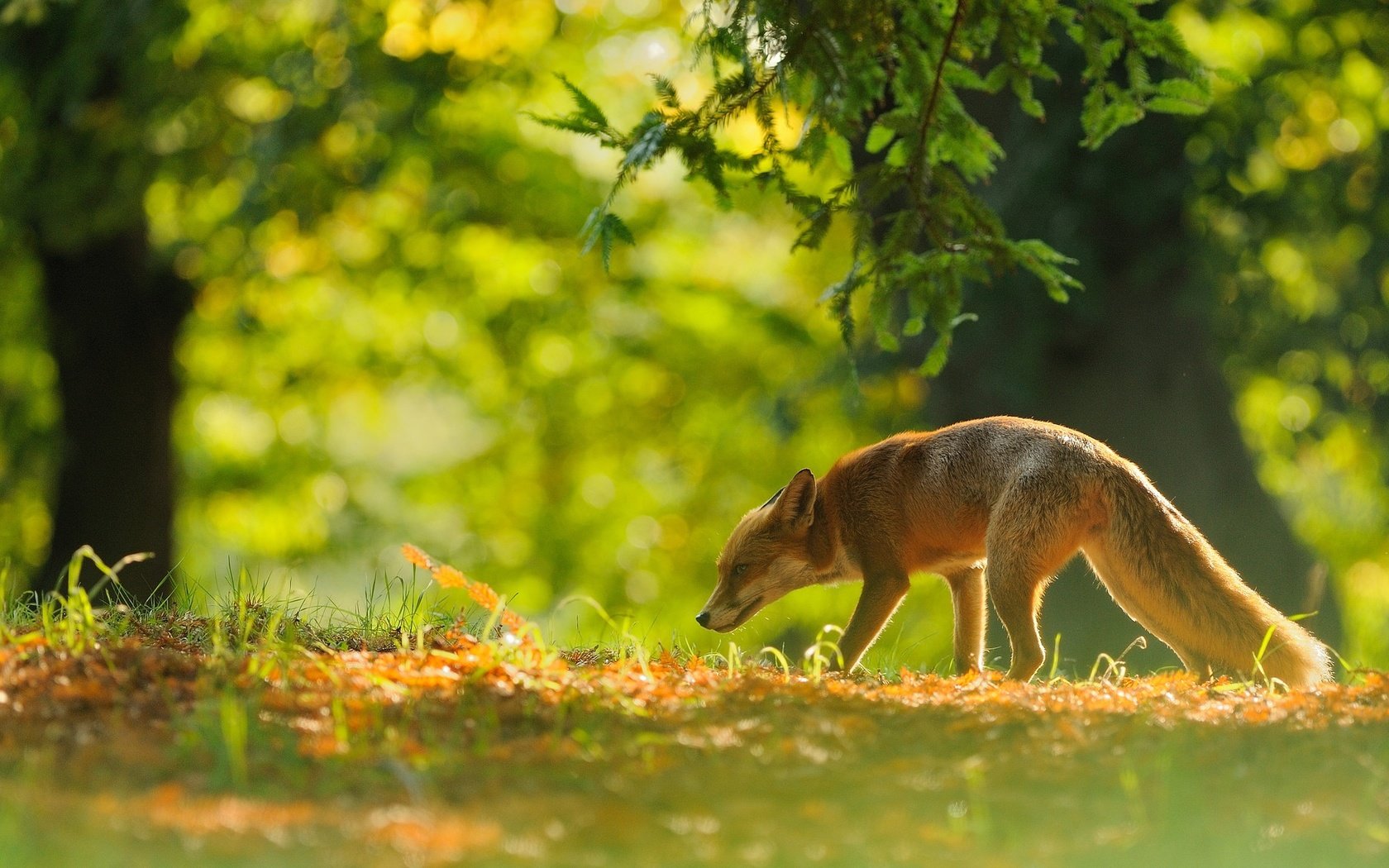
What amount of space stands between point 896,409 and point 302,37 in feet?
26.1

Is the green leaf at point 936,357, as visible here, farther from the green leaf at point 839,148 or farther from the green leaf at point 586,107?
the green leaf at point 586,107

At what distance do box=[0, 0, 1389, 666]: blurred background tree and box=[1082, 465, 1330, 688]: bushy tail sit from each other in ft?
5.21

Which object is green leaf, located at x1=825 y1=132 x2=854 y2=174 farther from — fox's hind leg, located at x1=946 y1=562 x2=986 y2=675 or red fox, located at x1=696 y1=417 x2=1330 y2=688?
fox's hind leg, located at x1=946 y1=562 x2=986 y2=675

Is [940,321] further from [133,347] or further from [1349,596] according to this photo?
[1349,596]

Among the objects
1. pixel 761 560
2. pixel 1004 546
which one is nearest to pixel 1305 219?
pixel 761 560

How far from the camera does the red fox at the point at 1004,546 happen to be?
5375mm

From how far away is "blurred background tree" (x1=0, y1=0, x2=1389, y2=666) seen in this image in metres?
11.2

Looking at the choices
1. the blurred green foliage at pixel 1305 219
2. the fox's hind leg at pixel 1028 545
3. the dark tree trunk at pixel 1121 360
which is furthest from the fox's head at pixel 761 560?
the blurred green foliage at pixel 1305 219

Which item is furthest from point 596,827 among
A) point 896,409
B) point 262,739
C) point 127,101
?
point 127,101

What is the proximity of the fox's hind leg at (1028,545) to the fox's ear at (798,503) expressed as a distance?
1070 mm

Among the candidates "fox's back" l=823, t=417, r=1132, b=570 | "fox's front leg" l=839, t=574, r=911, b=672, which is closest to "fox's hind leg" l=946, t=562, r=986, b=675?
"fox's back" l=823, t=417, r=1132, b=570

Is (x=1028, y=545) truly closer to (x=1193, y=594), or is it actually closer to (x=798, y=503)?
(x=1193, y=594)

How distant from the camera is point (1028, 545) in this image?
5.39m

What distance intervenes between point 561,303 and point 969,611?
12450mm
